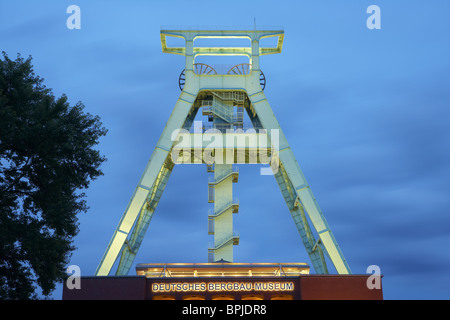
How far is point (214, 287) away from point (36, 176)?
15400mm

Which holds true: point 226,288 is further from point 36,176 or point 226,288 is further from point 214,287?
point 36,176

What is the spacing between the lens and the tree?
31.8 meters

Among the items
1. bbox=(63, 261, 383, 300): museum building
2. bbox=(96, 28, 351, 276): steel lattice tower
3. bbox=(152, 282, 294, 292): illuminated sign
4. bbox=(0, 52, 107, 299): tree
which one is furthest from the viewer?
bbox=(96, 28, 351, 276): steel lattice tower

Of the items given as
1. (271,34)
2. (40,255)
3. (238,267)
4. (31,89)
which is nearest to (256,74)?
(271,34)

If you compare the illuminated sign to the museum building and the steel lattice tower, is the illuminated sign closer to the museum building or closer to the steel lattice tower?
the museum building

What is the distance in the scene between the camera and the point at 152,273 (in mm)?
43562

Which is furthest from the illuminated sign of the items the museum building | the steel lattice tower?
the steel lattice tower

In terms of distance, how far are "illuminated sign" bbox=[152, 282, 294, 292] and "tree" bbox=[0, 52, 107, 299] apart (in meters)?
8.79

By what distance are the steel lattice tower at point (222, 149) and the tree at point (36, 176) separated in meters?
14.9

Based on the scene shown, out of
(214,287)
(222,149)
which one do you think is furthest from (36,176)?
(222,149)

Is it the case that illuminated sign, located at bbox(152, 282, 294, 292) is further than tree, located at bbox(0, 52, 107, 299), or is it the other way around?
illuminated sign, located at bbox(152, 282, 294, 292)

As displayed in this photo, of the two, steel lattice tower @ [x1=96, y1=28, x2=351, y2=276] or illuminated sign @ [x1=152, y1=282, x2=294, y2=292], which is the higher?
steel lattice tower @ [x1=96, y1=28, x2=351, y2=276]

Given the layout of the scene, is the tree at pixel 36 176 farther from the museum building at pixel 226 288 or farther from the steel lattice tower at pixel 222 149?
the steel lattice tower at pixel 222 149
